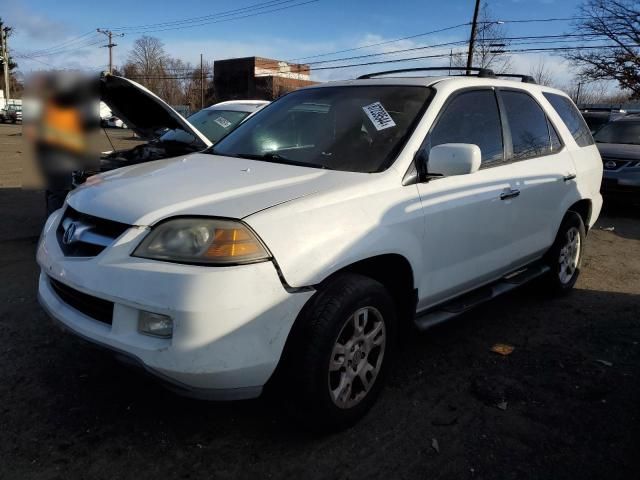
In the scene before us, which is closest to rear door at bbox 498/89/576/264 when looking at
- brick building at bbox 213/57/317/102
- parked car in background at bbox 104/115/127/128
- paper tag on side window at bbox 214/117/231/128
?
parked car in background at bbox 104/115/127/128

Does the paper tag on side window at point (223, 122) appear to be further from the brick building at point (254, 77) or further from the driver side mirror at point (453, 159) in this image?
the brick building at point (254, 77)

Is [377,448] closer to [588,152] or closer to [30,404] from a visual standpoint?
[30,404]

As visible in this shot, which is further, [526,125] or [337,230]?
[526,125]

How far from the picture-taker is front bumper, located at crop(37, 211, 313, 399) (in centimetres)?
209

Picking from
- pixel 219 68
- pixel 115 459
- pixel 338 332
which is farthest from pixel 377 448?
pixel 219 68

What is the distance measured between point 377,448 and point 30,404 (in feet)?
6.08

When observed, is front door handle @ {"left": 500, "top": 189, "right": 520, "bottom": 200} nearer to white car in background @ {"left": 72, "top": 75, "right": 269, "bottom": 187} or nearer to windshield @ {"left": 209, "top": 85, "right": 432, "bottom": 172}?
windshield @ {"left": 209, "top": 85, "right": 432, "bottom": 172}

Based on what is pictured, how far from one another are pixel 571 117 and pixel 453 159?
2581 millimetres

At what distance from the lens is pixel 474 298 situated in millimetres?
3514

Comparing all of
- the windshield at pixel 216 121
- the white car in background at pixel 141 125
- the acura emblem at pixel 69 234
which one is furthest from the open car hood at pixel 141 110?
the windshield at pixel 216 121

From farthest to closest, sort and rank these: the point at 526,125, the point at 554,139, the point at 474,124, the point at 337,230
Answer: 1. the point at 554,139
2. the point at 526,125
3. the point at 474,124
4. the point at 337,230

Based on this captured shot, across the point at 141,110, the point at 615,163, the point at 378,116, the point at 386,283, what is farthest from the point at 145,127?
the point at 615,163

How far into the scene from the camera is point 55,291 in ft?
8.77

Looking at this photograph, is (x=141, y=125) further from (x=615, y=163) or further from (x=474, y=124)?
(x=615, y=163)
